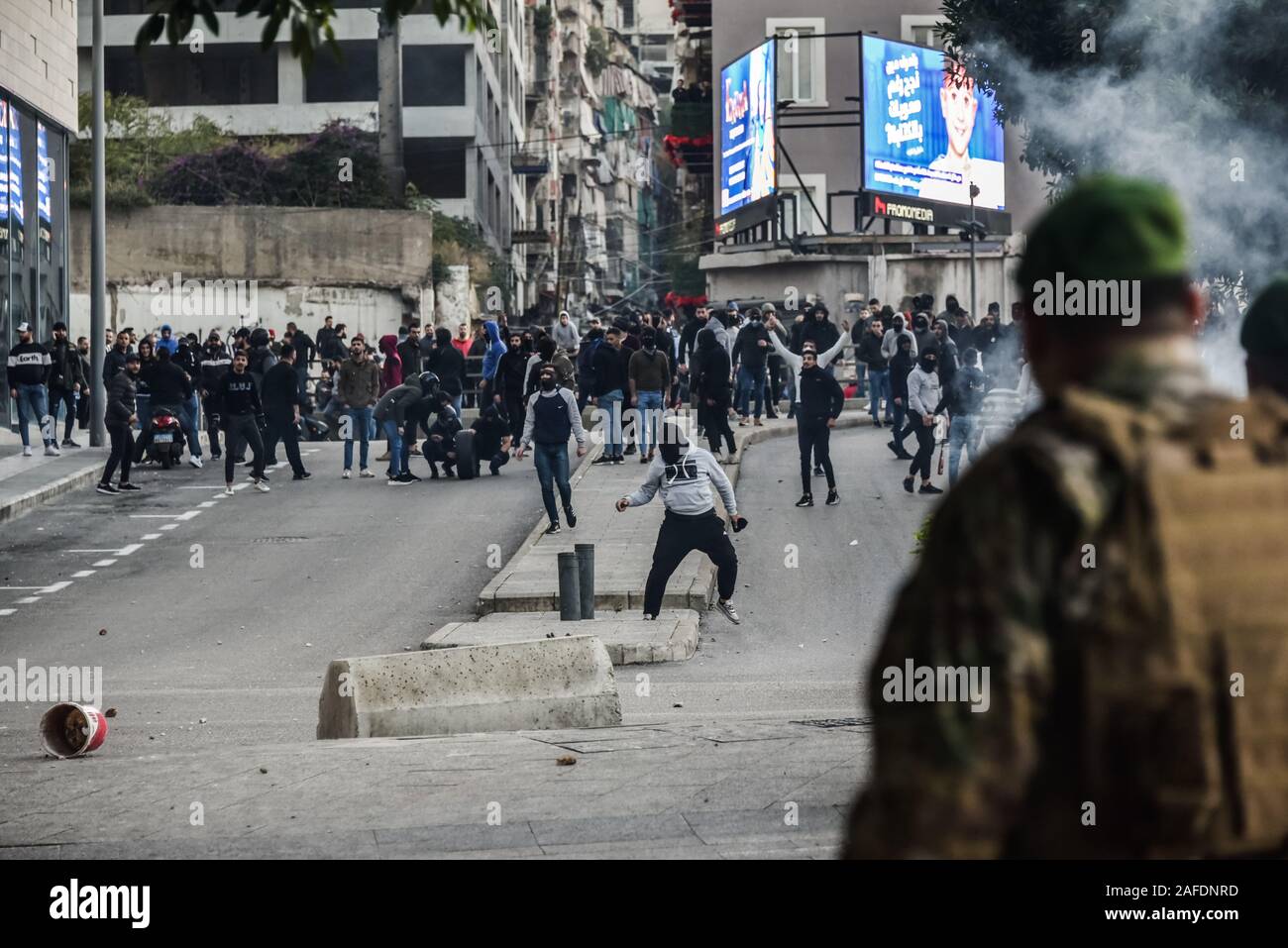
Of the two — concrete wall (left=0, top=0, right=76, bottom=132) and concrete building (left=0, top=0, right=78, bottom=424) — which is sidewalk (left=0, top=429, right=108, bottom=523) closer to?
concrete building (left=0, top=0, right=78, bottom=424)

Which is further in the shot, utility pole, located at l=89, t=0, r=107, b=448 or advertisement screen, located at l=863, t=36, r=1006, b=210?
advertisement screen, located at l=863, t=36, r=1006, b=210

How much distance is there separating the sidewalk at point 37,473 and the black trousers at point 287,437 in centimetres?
227

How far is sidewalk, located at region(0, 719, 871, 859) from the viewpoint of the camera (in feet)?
22.7

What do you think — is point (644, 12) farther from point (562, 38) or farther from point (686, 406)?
point (686, 406)

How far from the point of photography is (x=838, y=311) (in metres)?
39.6

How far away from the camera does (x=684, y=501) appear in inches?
551

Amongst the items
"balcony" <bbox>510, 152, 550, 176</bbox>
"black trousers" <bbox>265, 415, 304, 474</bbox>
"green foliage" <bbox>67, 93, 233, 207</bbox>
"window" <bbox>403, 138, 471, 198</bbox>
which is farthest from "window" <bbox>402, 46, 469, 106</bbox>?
"black trousers" <bbox>265, 415, 304, 474</bbox>

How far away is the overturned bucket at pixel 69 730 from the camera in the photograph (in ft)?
32.1

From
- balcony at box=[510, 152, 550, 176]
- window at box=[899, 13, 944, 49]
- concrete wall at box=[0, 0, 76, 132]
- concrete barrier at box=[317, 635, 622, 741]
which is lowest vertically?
concrete barrier at box=[317, 635, 622, 741]

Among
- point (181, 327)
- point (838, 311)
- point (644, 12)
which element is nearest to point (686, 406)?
point (838, 311)

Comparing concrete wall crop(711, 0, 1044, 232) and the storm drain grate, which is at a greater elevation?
concrete wall crop(711, 0, 1044, 232)

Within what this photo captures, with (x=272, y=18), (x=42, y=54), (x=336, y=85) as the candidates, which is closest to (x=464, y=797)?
(x=272, y=18)

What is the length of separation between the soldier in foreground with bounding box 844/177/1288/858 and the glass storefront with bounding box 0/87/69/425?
94.3 ft

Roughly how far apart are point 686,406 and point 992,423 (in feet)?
42.1
